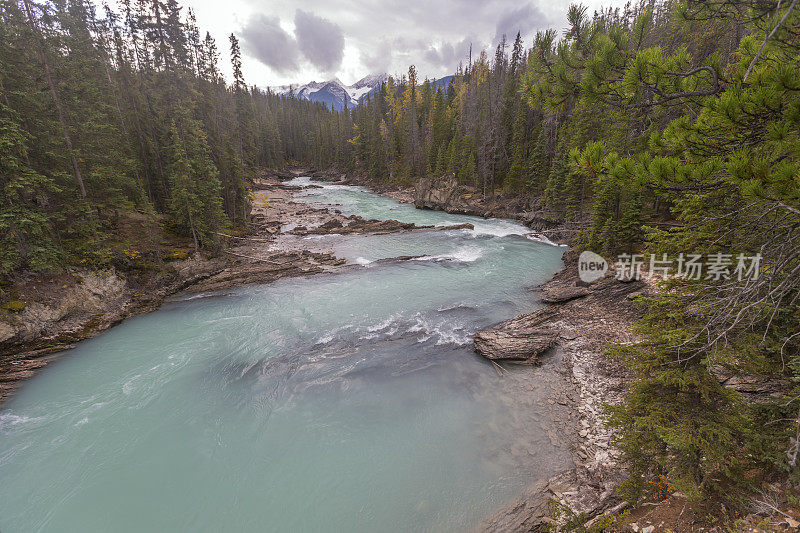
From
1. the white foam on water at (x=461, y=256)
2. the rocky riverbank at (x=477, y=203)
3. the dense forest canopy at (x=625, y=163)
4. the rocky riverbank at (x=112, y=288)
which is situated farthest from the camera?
the rocky riverbank at (x=477, y=203)

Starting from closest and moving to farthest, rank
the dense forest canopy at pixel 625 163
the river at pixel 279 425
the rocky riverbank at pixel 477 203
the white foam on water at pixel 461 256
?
the dense forest canopy at pixel 625 163 → the river at pixel 279 425 → the white foam on water at pixel 461 256 → the rocky riverbank at pixel 477 203

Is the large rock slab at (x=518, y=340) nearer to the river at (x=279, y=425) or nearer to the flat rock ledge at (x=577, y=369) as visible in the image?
the flat rock ledge at (x=577, y=369)

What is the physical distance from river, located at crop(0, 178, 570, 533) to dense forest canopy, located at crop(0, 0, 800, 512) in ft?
13.4

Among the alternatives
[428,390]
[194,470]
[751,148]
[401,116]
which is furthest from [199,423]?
[401,116]

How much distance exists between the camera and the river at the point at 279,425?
7699 millimetres

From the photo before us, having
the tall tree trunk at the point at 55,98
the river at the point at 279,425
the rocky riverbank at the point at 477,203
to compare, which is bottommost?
the river at the point at 279,425

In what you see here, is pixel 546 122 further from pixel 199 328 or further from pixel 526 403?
pixel 199 328

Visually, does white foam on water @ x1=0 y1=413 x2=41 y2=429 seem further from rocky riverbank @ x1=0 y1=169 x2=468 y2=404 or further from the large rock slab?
the large rock slab

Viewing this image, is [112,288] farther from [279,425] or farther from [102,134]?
[279,425]

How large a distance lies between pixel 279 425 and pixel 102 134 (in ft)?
73.1

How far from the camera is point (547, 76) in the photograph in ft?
15.4

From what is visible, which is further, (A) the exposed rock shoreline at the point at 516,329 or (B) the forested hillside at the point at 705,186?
(A) the exposed rock shoreline at the point at 516,329

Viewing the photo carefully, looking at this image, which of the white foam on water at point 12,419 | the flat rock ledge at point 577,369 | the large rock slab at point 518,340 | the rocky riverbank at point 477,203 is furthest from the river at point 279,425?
the rocky riverbank at point 477,203

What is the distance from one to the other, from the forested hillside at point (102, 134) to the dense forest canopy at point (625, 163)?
139mm
